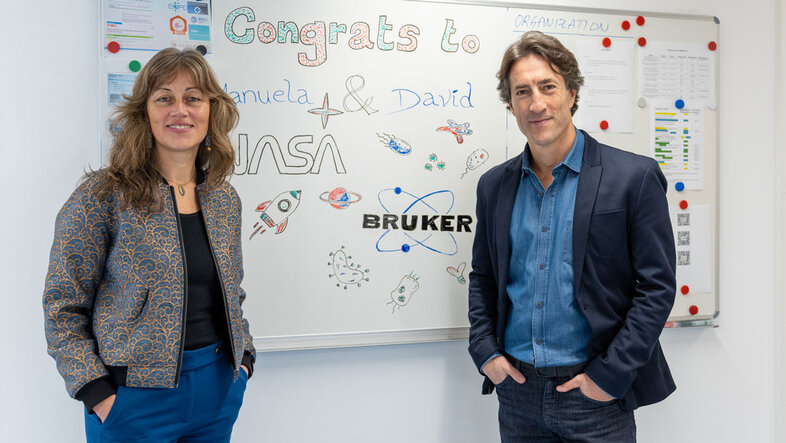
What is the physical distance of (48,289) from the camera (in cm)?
115

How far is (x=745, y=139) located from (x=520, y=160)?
45.3 inches

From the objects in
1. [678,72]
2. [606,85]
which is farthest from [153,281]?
[678,72]

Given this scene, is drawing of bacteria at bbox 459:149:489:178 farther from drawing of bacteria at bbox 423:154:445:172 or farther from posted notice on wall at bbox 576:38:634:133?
posted notice on wall at bbox 576:38:634:133

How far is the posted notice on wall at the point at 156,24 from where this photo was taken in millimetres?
1641

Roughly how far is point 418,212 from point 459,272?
258 millimetres

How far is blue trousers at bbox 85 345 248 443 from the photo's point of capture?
1172mm

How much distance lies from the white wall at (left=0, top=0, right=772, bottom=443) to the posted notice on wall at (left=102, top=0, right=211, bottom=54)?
0.29 feet

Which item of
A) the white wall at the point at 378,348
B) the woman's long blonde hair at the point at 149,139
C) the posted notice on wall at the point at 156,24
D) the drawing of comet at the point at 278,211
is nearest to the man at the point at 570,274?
the white wall at the point at 378,348

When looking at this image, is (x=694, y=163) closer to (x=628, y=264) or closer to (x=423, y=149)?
(x=628, y=264)

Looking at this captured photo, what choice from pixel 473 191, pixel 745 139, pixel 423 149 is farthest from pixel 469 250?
pixel 745 139

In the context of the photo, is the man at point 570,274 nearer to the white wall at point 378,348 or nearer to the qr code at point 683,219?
the white wall at point 378,348

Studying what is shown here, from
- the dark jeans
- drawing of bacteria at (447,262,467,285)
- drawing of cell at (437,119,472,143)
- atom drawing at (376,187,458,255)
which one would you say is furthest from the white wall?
drawing of cell at (437,119,472,143)

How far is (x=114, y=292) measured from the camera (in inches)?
47.5

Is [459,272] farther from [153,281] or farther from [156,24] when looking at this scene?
[156,24]
